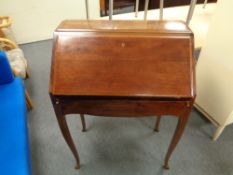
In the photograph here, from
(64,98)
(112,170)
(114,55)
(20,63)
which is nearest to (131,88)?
(114,55)

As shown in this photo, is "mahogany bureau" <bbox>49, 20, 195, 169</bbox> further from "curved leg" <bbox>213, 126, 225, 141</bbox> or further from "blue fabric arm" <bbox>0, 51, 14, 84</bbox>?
"curved leg" <bbox>213, 126, 225, 141</bbox>

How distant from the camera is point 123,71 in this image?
80 centimetres

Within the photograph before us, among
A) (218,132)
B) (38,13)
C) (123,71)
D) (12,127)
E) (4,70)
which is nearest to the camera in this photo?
(123,71)

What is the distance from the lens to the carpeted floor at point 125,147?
4.32 ft

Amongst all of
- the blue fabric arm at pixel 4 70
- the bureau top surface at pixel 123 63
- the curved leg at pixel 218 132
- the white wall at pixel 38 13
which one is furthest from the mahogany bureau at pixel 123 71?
the white wall at pixel 38 13

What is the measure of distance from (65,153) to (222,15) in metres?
1.36

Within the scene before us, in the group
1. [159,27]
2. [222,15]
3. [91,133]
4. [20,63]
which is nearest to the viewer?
[159,27]

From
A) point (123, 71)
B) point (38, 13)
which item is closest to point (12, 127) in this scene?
point (123, 71)

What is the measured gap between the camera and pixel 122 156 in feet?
4.55

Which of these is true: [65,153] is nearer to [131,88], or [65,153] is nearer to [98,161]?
[98,161]

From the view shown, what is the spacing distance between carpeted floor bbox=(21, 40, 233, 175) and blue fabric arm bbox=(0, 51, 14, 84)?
1.49 feet

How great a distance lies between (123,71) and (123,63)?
0.03m

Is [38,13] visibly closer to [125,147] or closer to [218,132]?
[125,147]

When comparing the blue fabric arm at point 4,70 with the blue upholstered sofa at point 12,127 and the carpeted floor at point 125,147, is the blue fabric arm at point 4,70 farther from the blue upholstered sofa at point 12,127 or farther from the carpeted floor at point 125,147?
the carpeted floor at point 125,147
